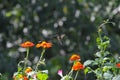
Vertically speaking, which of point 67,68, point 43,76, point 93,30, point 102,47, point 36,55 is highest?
point 93,30

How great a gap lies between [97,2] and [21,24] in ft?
2.80

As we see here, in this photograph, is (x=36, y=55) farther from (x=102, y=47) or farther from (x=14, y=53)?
(x=102, y=47)

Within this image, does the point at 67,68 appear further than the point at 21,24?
No

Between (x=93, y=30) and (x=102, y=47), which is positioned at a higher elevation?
(x=93, y=30)

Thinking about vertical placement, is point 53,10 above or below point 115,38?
above

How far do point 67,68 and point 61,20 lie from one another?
1.45 metres

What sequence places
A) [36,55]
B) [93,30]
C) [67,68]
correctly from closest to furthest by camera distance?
[67,68] → [36,55] → [93,30]

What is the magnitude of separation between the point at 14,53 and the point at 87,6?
3.18ft

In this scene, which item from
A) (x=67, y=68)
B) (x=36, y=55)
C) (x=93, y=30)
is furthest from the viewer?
(x=93, y=30)

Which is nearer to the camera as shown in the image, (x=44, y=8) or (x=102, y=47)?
(x=102, y=47)

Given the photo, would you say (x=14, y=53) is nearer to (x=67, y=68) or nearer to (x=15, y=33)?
(x=15, y=33)

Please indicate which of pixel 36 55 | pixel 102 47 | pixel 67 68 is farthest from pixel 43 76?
pixel 36 55

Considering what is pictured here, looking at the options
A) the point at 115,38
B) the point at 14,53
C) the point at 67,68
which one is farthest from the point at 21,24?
the point at 67,68

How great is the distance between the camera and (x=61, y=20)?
5543 mm
